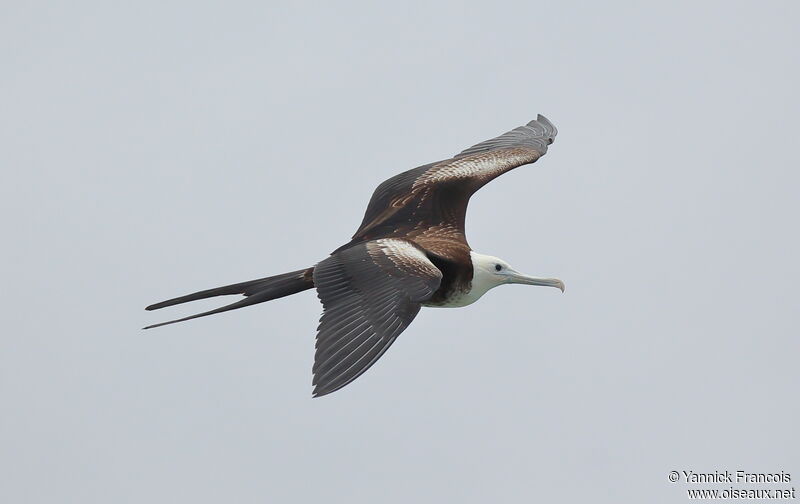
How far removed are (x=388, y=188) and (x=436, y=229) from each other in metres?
0.95

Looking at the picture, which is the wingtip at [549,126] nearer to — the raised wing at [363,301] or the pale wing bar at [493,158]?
the pale wing bar at [493,158]

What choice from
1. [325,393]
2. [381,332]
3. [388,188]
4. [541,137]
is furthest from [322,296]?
[541,137]

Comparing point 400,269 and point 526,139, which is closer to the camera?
point 400,269

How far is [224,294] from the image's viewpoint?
1100 cm

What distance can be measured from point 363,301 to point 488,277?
7.13ft

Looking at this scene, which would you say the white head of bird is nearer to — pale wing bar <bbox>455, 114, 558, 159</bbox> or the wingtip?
pale wing bar <bbox>455, 114, 558, 159</bbox>

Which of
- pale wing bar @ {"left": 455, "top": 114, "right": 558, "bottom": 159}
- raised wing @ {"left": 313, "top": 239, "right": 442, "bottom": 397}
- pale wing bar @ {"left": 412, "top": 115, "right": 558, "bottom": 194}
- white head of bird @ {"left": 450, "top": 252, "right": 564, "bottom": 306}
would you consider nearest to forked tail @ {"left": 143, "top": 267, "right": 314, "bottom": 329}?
raised wing @ {"left": 313, "top": 239, "right": 442, "bottom": 397}

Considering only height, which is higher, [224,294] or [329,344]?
[224,294]

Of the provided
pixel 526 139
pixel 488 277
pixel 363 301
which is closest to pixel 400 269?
pixel 363 301

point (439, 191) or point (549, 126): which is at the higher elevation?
point (549, 126)

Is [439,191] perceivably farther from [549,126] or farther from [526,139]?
[549,126]

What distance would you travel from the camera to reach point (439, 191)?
12477 millimetres

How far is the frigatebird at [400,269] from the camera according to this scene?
9117mm

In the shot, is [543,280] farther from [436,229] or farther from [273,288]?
[273,288]
